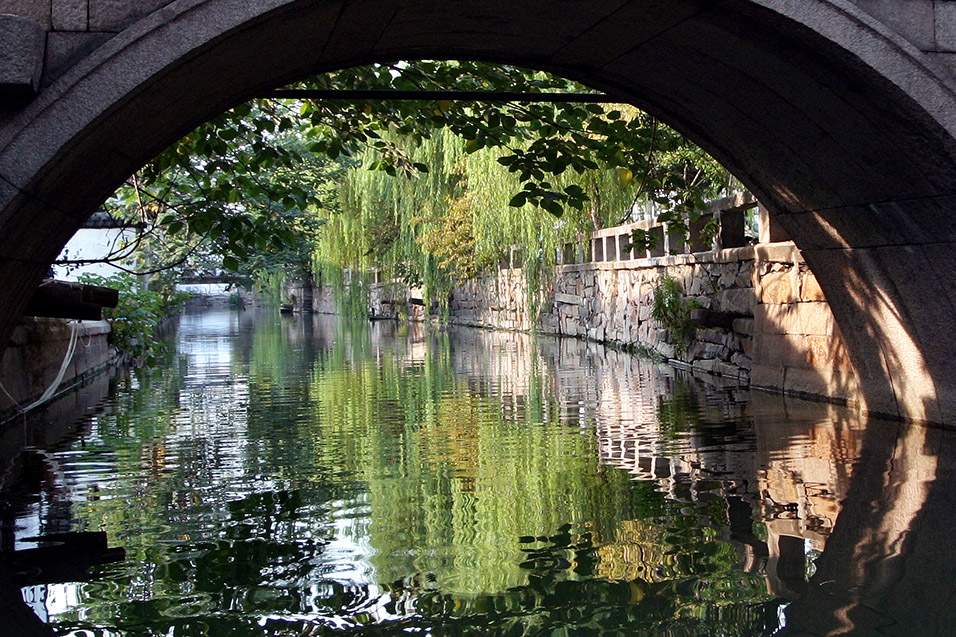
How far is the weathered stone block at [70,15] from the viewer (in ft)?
13.9

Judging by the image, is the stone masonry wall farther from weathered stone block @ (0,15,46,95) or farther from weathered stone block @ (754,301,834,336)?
weathered stone block @ (0,15,46,95)

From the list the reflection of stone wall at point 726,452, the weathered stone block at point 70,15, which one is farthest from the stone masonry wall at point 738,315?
the weathered stone block at point 70,15

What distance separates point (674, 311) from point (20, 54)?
11.3 m

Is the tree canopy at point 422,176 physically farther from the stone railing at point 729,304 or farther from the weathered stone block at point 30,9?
the weathered stone block at point 30,9

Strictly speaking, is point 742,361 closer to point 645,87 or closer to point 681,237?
point 681,237

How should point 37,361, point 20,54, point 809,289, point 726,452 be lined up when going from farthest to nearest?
point 37,361 < point 809,289 < point 726,452 < point 20,54

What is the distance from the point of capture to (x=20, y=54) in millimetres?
4016

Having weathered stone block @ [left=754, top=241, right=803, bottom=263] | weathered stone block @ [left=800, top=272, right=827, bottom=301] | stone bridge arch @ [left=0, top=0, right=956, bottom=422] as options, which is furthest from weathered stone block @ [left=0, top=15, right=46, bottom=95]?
weathered stone block @ [left=754, top=241, right=803, bottom=263]

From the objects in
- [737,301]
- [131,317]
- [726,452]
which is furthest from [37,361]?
[737,301]

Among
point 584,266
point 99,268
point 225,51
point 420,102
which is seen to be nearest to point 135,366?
point 99,268

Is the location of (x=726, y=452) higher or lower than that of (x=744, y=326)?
lower

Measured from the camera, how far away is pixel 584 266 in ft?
69.2

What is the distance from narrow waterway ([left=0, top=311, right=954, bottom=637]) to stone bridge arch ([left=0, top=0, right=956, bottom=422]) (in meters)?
1.18

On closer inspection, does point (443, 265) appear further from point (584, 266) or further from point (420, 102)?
point (420, 102)
